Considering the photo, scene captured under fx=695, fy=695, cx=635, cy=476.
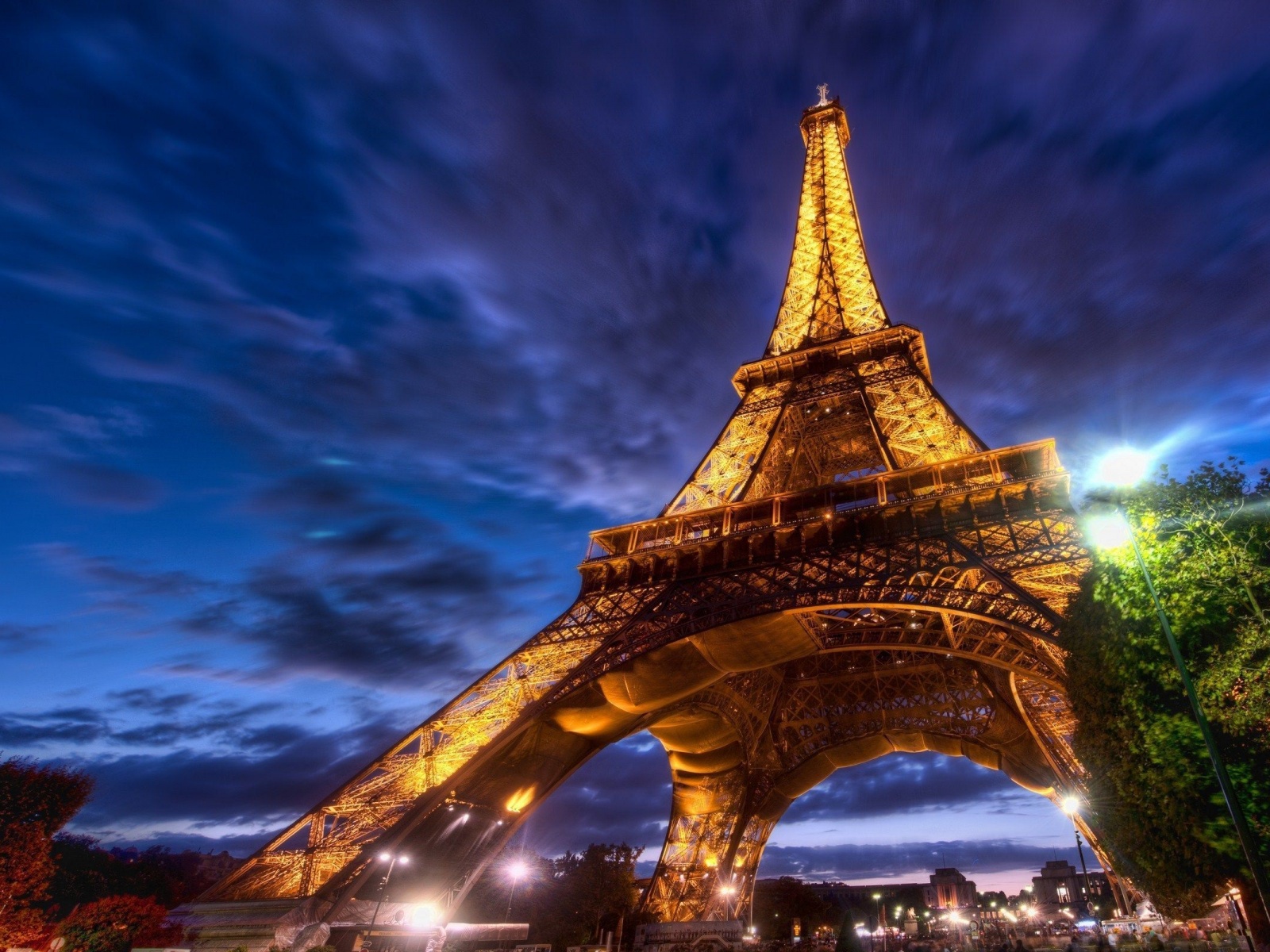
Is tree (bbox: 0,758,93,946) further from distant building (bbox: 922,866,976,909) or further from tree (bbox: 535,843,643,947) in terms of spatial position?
distant building (bbox: 922,866,976,909)

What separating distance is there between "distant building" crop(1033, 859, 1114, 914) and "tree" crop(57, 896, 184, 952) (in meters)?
134

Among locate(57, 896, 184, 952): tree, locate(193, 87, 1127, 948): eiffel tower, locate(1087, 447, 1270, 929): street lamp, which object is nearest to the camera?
locate(1087, 447, 1270, 929): street lamp

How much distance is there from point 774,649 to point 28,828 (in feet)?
101

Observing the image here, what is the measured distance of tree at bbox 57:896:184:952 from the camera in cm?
2259

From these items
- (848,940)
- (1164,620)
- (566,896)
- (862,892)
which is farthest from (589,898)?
(862,892)

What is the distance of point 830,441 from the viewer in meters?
34.1

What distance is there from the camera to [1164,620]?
990 cm

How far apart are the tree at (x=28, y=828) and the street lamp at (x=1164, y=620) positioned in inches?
1388

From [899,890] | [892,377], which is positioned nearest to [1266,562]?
[892,377]

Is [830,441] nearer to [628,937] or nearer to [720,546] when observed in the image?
[720,546]

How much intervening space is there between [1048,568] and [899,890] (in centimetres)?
13832

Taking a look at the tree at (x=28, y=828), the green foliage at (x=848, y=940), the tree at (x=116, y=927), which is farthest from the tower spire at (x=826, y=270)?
the tree at (x=28, y=828)

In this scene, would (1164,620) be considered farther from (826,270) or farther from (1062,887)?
(1062,887)

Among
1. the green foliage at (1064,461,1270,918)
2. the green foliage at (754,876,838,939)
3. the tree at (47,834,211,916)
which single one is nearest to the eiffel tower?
the green foliage at (1064,461,1270,918)
